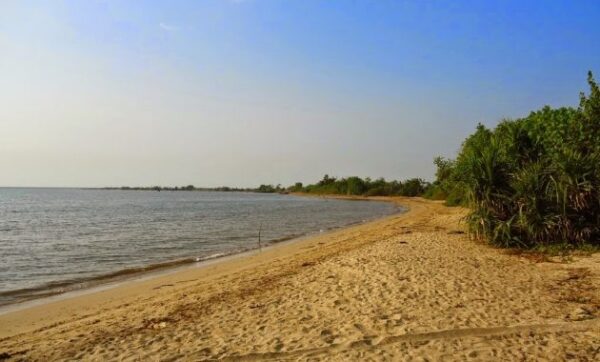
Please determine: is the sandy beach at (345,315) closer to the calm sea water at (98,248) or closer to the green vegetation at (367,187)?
the calm sea water at (98,248)

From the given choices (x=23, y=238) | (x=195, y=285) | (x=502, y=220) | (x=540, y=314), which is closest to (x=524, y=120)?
(x=502, y=220)

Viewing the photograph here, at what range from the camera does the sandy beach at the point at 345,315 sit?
6.24 metres

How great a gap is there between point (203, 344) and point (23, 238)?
22.2 meters

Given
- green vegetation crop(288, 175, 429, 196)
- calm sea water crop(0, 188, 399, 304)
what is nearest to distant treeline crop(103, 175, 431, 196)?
green vegetation crop(288, 175, 429, 196)

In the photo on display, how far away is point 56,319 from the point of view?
9609mm

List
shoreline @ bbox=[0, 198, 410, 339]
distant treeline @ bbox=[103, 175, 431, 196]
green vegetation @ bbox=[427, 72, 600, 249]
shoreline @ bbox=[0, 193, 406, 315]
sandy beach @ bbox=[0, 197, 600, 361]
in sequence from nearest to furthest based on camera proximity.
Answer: sandy beach @ bbox=[0, 197, 600, 361], shoreline @ bbox=[0, 198, 410, 339], shoreline @ bbox=[0, 193, 406, 315], green vegetation @ bbox=[427, 72, 600, 249], distant treeline @ bbox=[103, 175, 431, 196]

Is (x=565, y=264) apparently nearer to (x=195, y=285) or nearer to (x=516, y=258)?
(x=516, y=258)

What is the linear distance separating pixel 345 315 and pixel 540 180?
31.9 ft

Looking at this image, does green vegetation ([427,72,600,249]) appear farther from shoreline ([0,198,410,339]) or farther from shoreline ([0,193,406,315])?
shoreline ([0,193,406,315])

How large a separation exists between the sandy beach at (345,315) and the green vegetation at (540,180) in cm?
179

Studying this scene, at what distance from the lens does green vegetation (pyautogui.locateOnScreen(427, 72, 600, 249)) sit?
1402 cm

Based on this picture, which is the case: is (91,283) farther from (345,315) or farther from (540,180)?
(540,180)

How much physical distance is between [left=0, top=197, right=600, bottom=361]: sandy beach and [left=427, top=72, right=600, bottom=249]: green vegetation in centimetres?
179

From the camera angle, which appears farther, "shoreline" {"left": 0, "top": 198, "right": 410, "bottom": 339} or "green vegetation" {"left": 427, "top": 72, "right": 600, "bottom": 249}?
"green vegetation" {"left": 427, "top": 72, "right": 600, "bottom": 249}
